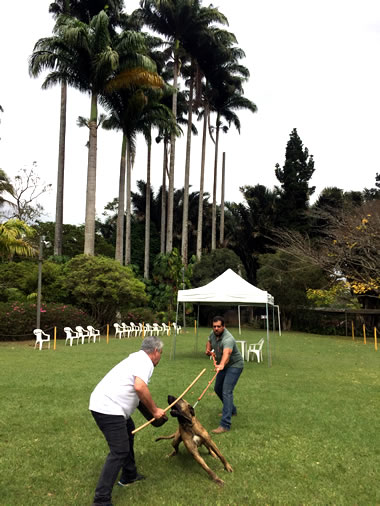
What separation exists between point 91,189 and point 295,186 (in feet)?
67.2

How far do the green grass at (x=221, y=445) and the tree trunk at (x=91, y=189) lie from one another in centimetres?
1667

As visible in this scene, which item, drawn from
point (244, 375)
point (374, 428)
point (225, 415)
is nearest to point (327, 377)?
point (244, 375)

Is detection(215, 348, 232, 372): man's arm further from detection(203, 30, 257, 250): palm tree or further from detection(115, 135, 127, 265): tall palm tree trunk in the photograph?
detection(203, 30, 257, 250): palm tree

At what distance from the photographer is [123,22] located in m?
34.6

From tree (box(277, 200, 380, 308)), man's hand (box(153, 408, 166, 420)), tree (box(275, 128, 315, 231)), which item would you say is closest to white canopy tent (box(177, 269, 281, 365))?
man's hand (box(153, 408, 166, 420))

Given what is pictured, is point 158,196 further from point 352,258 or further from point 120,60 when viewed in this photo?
point 352,258

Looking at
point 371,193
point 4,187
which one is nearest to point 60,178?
point 4,187

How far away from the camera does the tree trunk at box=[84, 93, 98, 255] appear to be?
27269 mm

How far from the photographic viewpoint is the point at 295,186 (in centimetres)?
4047

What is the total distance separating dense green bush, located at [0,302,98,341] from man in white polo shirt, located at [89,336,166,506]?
18.3 meters

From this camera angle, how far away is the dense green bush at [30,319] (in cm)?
2062

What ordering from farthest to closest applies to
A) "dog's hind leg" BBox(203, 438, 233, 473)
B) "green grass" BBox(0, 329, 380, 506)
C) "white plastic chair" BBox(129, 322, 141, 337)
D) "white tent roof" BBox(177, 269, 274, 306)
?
1. "white plastic chair" BBox(129, 322, 141, 337)
2. "white tent roof" BBox(177, 269, 274, 306)
3. "dog's hind leg" BBox(203, 438, 233, 473)
4. "green grass" BBox(0, 329, 380, 506)

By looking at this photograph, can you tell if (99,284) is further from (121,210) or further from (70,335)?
(121,210)

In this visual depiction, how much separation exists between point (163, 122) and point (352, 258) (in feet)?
54.4
